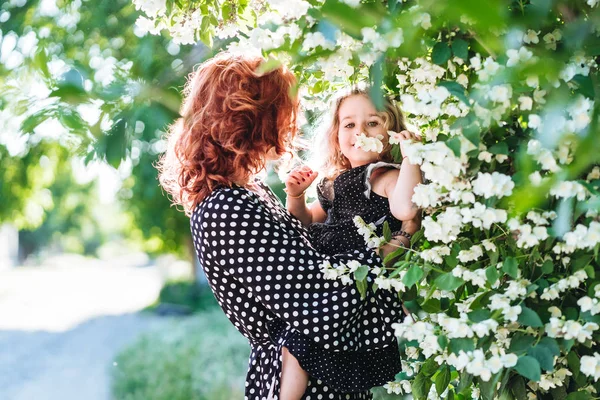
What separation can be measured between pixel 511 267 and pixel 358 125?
26.8 inches

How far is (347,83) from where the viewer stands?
5.98ft

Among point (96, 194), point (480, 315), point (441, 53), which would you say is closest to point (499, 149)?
point (441, 53)

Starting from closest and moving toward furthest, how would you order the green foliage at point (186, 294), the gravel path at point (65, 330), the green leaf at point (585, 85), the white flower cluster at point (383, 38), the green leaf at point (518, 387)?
the white flower cluster at point (383, 38)
the green leaf at point (585, 85)
the green leaf at point (518, 387)
the gravel path at point (65, 330)
the green foliage at point (186, 294)

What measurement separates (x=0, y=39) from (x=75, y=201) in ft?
58.2

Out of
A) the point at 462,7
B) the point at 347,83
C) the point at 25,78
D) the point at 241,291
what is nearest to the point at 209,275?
the point at 241,291

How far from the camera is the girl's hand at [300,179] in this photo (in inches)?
81.0

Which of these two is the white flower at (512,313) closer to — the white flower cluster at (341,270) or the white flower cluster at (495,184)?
the white flower cluster at (495,184)

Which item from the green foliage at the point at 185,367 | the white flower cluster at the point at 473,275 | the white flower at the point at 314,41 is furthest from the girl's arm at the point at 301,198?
the green foliage at the point at 185,367

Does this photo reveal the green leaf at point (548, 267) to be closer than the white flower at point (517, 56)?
No

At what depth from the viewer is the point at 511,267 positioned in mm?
1328

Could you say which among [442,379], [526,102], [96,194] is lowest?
[96,194]

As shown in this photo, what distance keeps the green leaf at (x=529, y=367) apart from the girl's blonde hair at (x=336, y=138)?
681 millimetres

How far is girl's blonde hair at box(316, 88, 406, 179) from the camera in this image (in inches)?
73.0

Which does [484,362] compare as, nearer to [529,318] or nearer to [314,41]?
[529,318]
